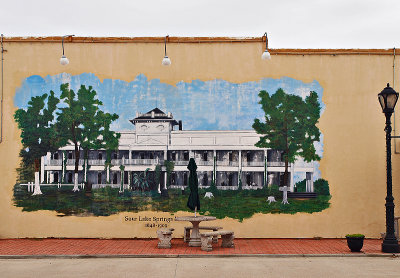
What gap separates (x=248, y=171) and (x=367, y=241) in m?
4.26

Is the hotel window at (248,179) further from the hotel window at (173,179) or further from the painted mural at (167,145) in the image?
the hotel window at (173,179)

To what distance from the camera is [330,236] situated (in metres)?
17.2

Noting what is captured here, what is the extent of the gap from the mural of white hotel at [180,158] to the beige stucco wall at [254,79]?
1.16m

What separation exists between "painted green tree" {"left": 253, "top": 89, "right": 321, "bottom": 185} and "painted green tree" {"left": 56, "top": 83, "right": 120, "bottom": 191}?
484 centimetres

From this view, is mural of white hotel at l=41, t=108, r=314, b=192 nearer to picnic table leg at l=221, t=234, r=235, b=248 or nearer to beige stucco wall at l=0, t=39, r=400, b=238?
beige stucco wall at l=0, t=39, r=400, b=238

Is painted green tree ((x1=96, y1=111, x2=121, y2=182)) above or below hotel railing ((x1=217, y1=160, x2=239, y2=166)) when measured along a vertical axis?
above

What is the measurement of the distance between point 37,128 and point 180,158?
4827 millimetres

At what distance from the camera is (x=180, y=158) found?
57.9ft

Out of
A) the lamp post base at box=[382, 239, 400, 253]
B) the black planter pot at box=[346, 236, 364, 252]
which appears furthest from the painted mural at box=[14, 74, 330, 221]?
the lamp post base at box=[382, 239, 400, 253]

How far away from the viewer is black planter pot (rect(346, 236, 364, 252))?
14.4m

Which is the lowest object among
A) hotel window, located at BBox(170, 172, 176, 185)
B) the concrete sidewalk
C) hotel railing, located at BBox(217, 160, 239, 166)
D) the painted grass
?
the concrete sidewalk

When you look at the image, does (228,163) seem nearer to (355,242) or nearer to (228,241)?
(228,241)

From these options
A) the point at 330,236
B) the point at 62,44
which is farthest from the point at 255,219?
the point at 62,44

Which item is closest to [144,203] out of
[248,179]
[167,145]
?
[167,145]
